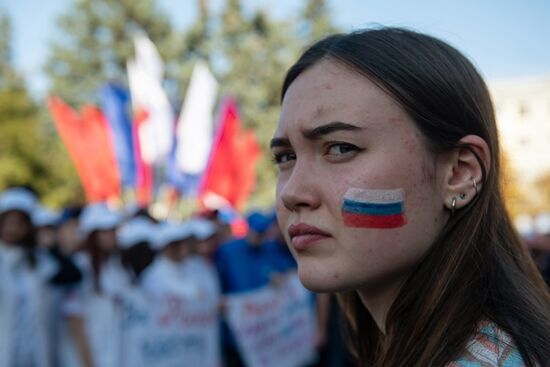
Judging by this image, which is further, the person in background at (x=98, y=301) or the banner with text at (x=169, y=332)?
the banner with text at (x=169, y=332)

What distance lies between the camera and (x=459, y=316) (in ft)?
4.09

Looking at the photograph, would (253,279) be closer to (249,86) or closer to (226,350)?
(226,350)

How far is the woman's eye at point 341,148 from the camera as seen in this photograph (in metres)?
1.32

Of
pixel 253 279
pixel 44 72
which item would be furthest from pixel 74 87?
pixel 253 279

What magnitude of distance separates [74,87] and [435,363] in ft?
124

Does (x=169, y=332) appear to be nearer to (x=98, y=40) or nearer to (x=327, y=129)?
(x=327, y=129)

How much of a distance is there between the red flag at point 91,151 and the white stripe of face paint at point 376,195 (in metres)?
13.9

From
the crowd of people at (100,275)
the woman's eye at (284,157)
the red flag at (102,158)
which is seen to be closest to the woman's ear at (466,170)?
the woman's eye at (284,157)

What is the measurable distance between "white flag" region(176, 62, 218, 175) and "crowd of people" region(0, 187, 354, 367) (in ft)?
24.3

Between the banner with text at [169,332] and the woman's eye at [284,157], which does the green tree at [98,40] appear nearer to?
the banner with text at [169,332]

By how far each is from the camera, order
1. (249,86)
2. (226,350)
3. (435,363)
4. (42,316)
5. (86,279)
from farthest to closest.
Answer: (249,86) → (226,350) → (86,279) → (42,316) → (435,363)

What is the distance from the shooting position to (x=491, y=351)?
1.14m

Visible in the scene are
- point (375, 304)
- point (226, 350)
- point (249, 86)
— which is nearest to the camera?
point (375, 304)

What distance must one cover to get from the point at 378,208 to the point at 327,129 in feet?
0.68
